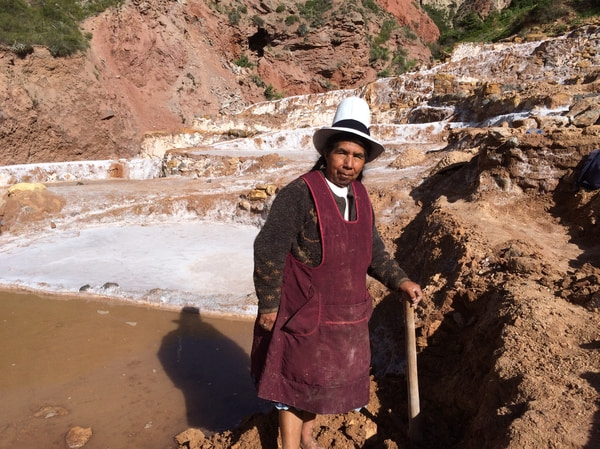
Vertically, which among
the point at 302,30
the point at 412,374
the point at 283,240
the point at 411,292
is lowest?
the point at 412,374

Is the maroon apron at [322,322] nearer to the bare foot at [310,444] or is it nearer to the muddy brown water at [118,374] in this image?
the bare foot at [310,444]

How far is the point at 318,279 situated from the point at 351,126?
1.95 feet

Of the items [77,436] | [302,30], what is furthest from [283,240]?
[302,30]

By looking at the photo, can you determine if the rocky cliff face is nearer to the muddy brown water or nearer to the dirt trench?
the muddy brown water

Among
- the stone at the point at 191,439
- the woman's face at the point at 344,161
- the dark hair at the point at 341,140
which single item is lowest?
the stone at the point at 191,439

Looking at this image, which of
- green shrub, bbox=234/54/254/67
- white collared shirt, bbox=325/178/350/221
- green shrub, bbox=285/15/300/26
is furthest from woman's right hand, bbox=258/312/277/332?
green shrub, bbox=285/15/300/26

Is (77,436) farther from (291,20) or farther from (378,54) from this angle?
(378,54)

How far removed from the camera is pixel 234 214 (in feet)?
28.1

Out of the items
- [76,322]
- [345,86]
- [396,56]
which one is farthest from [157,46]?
[76,322]

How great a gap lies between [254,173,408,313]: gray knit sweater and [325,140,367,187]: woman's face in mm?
136

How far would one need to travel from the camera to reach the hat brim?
1.54 meters

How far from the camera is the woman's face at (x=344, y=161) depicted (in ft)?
5.23

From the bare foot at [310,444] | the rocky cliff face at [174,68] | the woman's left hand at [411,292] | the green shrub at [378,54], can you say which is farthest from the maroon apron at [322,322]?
the green shrub at [378,54]

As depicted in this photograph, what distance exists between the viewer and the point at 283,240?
1.55m
